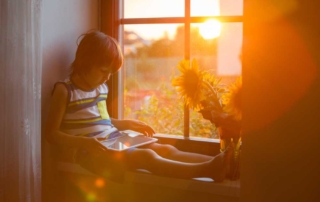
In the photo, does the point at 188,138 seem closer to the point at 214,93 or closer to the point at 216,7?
the point at 214,93

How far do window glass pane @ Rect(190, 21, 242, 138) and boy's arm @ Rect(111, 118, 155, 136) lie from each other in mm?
210

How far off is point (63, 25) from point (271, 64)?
1082mm

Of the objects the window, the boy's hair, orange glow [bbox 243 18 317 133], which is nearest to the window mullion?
the window

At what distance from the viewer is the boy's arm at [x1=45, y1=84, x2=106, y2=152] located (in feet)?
4.66

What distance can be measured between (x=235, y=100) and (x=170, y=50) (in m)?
0.65

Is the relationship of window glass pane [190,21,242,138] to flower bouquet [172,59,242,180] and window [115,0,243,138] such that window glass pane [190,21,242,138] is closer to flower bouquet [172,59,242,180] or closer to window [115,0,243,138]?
window [115,0,243,138]

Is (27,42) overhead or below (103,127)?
overhead

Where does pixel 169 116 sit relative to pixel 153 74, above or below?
below

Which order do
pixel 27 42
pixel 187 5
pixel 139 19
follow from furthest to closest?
pixel 139 19
pixel 187 5
pixel 27 42

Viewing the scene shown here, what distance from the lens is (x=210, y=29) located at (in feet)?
5.57

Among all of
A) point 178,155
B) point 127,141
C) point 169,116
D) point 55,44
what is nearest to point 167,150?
point 178,155

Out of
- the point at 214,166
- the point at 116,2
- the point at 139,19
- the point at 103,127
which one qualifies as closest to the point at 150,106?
the point at 103,127

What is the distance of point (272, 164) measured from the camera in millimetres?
886

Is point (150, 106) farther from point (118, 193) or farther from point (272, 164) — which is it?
point (272, 164)
